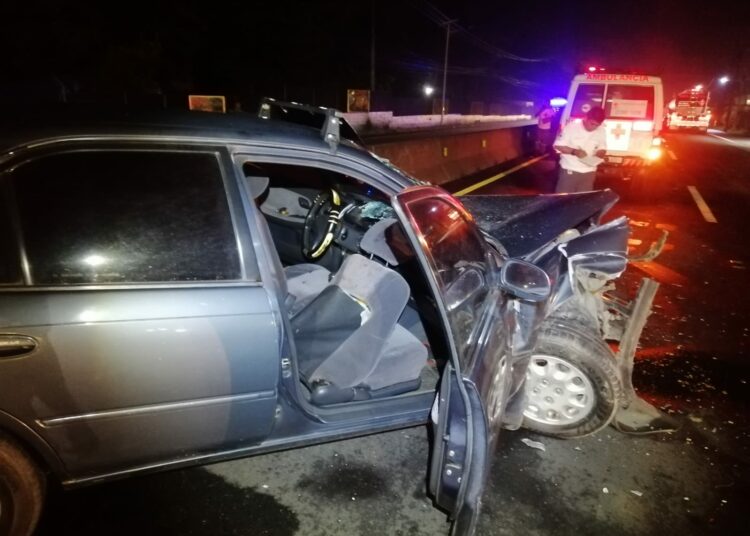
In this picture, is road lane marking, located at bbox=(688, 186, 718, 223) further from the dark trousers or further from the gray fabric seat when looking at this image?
the gray fabric seat

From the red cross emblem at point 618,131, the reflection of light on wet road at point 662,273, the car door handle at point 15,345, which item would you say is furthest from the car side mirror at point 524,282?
the red cross emblem at point 618,131

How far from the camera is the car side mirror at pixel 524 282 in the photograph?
7.11 ft

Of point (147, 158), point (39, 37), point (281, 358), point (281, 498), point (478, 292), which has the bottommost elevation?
point (281, 498)

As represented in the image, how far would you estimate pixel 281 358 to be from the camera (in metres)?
2.12

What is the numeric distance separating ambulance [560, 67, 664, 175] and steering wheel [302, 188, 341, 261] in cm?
783

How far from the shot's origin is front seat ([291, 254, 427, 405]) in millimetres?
2494

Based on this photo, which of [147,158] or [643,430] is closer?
[147,158]

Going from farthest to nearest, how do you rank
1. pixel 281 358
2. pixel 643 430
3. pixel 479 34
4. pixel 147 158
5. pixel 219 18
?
pixel 479 34, pixel 219 18, pixel 643 430, pixel 281 358, pixel 147 158

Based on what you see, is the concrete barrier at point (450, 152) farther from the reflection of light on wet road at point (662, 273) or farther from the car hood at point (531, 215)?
the car hood at point (531, 215)

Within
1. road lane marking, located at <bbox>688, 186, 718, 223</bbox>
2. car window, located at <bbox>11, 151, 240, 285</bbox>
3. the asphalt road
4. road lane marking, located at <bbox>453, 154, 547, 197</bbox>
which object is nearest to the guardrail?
road lane marking, located at <bbox>453, 154, 547, 197</bbox>

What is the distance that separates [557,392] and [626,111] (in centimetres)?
917

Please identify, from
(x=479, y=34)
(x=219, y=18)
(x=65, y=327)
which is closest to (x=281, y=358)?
(x=65, y=327)

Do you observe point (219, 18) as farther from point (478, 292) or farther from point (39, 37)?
point (478, 292)

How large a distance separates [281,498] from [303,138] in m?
1.80
